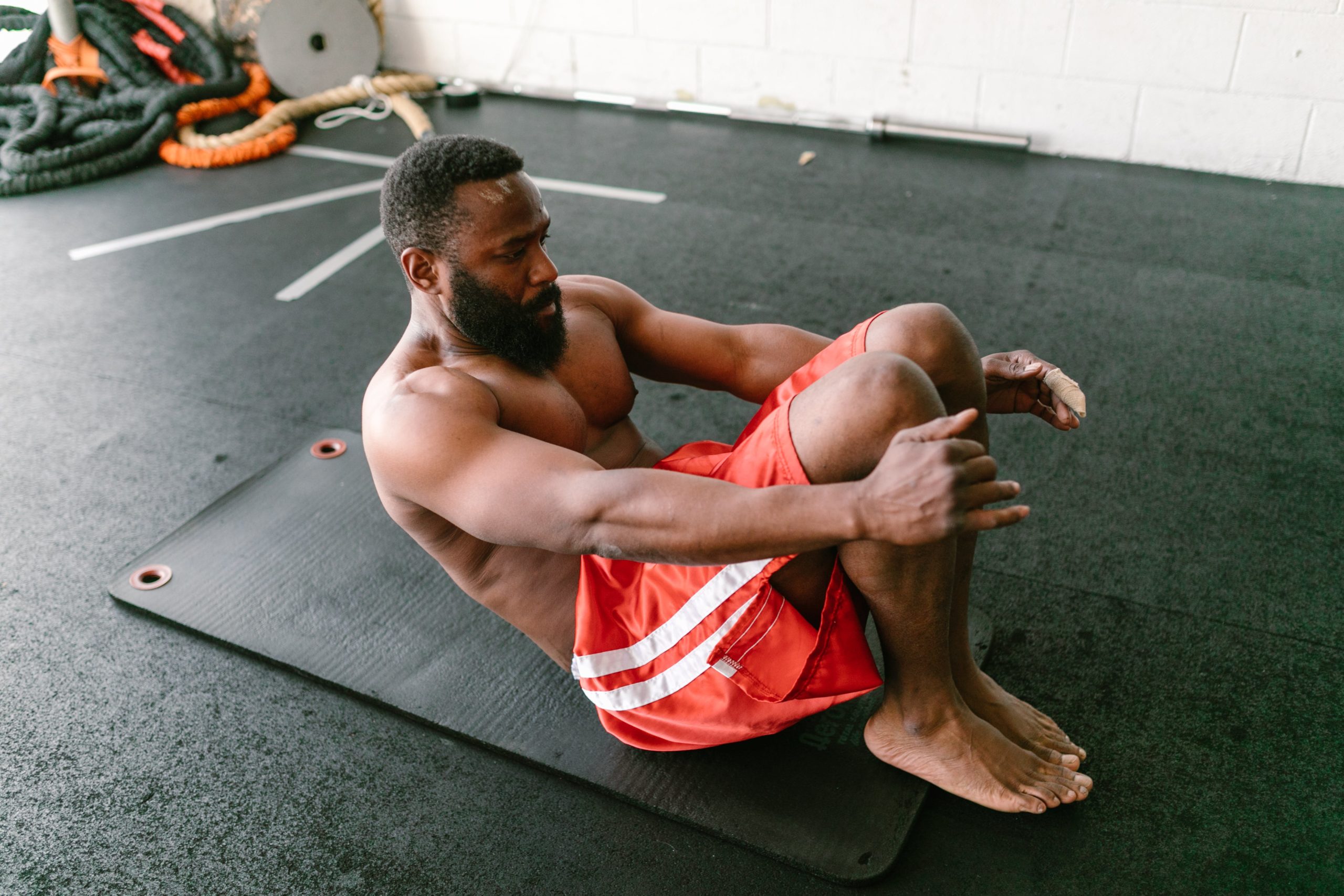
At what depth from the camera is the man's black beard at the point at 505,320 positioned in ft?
5.03

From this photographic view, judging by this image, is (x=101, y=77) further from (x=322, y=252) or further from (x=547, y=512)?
(x=547, y=512)

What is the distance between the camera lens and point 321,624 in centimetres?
201

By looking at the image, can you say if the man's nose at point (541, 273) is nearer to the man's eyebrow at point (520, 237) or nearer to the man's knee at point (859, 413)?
the man's eyebrow at point (520, 237)

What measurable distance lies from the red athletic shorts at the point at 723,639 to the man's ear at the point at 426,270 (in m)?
0.47

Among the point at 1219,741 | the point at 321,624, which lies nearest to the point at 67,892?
the point at 321,624

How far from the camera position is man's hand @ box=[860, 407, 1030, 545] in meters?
1.09

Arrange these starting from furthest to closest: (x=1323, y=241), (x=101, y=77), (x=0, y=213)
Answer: (x=101, y=77) → (x=0, y=213) → (x=1323, y=241)

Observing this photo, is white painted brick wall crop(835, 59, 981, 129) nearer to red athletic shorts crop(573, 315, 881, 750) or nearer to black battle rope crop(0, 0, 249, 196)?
black battle rope crop(0, 0, 249, 196)

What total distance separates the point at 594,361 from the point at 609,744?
2.10ft

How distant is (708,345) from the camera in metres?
1.81

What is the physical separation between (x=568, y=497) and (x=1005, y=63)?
3946mm

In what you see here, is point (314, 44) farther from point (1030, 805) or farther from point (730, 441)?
point (1030, 805)

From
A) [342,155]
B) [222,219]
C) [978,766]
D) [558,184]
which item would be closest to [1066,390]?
[978,766]

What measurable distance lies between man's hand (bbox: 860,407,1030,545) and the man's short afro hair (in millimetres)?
747
